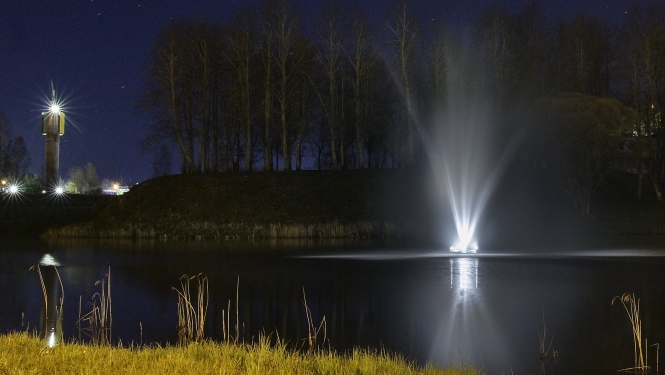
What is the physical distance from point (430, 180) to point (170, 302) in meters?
35.5

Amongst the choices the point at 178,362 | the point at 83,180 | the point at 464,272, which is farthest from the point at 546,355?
the point at 83,180

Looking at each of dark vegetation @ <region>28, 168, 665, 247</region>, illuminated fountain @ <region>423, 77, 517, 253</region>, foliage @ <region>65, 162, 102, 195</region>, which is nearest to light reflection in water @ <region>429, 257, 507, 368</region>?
dark vegetation @ <region>28, 168, 665, 247</region>

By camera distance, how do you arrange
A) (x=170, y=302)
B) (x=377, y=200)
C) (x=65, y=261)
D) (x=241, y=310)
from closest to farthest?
(x=241, y=310)
(x=170, y=302)
(x=65, y=261)
(x=377, y=200)

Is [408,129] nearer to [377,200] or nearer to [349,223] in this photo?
[377,200]

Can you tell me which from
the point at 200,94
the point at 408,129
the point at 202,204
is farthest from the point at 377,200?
the point at 200,94

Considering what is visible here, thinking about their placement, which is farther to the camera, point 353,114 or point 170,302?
point 353,114

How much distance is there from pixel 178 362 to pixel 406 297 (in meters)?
10.9

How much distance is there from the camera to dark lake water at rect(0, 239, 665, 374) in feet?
44.0

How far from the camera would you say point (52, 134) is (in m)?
85.6

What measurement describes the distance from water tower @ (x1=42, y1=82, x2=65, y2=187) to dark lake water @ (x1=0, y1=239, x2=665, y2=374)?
56056 mm

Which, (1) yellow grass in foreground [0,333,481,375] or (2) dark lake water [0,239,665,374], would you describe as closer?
(1) yellow grass in foreground [0,333,481,375]

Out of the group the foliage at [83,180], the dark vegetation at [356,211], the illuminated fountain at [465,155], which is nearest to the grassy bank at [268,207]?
the dark vegetation at [356,211]

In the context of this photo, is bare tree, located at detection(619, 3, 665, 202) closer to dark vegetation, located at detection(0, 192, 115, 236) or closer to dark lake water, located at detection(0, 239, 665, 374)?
dark lake water, located at detection(0, 239, 665, 374)

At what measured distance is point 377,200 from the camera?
49.6m
